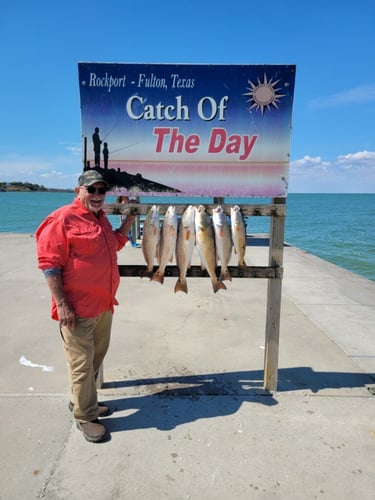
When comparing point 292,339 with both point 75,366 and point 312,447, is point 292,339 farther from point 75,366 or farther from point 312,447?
point 75,366

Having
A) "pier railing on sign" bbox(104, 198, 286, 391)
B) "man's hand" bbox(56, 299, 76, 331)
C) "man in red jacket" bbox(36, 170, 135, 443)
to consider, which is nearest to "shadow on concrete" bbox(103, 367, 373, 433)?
"pier railing on sign" bbox(104, 198, 286, 391)

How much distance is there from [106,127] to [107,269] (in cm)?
129

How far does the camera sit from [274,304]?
10.8ft

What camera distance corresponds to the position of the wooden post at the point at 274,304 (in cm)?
319

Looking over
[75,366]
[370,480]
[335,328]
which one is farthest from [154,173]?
[335,328]

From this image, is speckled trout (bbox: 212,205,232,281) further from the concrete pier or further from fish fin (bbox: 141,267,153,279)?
the concrete pier

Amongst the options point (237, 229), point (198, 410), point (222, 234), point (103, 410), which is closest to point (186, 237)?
point (222, 234)

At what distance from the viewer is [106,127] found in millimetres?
3086

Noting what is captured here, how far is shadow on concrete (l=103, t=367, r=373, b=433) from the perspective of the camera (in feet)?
9.64

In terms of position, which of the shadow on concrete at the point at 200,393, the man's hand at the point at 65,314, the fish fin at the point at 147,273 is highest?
the fish fin at the point at 147,273

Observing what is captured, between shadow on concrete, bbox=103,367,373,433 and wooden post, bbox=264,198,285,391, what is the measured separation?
192 mm

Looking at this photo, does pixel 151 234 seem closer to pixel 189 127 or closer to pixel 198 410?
pixel 189 127

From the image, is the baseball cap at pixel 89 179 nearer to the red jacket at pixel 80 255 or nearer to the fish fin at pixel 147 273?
the red jacket at pixel 80 255

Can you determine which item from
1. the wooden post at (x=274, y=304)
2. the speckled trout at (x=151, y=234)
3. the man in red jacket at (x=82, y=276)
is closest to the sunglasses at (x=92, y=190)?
the man in red jacket at (x=82, y=276)
